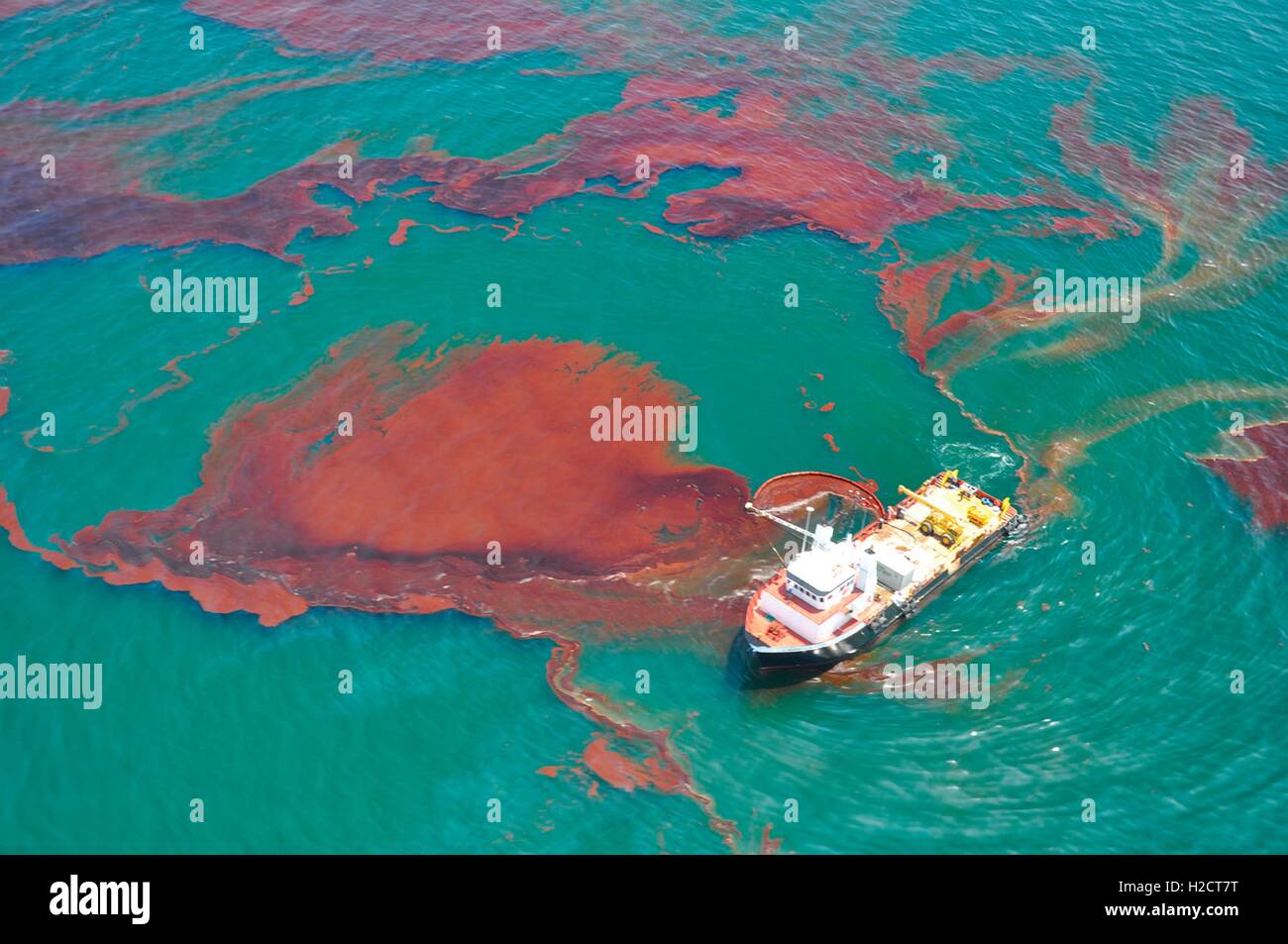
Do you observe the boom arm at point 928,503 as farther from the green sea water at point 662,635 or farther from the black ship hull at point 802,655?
the black ship hull at point 802,655

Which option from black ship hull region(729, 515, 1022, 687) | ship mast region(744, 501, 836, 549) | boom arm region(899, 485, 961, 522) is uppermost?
boom arm region(899, 485, 961, 522)

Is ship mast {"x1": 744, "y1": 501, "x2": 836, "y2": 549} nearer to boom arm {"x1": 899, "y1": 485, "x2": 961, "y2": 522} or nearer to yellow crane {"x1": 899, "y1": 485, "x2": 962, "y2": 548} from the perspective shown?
yellow crane {"x1": 899, "y1": 485, "x2": 962, "y2": 548}

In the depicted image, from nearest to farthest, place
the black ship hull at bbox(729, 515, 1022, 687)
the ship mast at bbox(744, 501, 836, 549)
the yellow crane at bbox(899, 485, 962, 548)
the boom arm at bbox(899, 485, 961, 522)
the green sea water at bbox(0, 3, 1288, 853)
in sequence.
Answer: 1. the green sea water at bbox(0, 3, 1288, 853)
2. the black ship hull at bbox(729, 515, 1022, 687)
3. the ship mast at bbox(744, 501, 836, 549)
4. the yellow crane at bbox(899, 485, 962, 548)
5. the boom arm at bbox(899, 485, 961, 522)

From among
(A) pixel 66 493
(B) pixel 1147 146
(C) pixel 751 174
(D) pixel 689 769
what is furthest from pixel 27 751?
(B) pixel 1147 146

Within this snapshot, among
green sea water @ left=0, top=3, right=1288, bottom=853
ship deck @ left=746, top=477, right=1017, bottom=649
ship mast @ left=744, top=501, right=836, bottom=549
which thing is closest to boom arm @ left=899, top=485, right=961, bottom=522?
ship deck @ left=746, top=477, right=1017, bottom=649

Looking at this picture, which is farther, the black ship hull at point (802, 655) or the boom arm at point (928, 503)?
the boom arm at point (928, 503)

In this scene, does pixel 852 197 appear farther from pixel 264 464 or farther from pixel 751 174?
pixel 264 464

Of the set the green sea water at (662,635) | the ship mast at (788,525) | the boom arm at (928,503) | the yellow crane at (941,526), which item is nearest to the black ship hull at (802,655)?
the green sea water at (662,635)

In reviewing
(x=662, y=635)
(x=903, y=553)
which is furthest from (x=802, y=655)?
(x=903, y=553)

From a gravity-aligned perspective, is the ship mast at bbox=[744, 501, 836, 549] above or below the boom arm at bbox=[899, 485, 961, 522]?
below

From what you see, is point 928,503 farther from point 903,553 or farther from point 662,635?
point 662,635
